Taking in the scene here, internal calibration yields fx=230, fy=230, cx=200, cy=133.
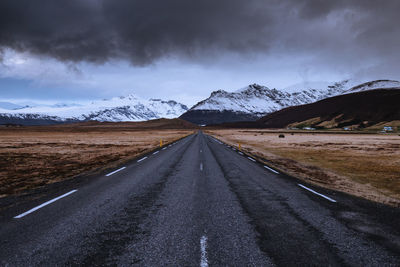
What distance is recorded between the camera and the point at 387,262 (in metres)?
3.82

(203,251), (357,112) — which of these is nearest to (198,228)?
(203,251)

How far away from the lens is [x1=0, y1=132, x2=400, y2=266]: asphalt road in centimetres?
388

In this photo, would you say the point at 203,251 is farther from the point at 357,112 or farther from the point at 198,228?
the point at 357,112

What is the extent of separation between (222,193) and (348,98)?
8408 inches

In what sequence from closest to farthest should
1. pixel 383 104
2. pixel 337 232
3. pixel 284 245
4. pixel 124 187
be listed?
1. pixel 284 245
2. pixel 337 232
3. pixel 124 187
4. pixel 383 104

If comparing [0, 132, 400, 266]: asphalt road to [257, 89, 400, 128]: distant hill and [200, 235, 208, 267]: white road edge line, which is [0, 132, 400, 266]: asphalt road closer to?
[200, 235, 208, 267]: white road edge line

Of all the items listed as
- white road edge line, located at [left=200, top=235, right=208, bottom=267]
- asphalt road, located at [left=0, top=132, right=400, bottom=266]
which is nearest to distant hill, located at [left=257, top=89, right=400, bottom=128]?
asphalt road, located at [left=0, top=132, right=400, bottom=266]

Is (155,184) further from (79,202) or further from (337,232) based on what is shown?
(337,232)

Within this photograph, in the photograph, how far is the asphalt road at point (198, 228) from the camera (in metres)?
3.88

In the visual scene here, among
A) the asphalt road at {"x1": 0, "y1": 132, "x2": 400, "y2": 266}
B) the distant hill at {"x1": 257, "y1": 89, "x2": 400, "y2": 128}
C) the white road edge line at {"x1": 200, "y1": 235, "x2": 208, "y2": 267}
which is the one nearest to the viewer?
the white road edge line at {"x1": 200, "y1": 235, "x2": 208, "y2": 267}

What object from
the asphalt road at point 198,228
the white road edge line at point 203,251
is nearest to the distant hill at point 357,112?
the asphalt road at point 198,228

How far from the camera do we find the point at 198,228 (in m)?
5.02

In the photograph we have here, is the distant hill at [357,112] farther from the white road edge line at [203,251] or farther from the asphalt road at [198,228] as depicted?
the white road edge line at [203,251]

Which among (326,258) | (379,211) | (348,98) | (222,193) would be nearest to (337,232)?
(326,258)
